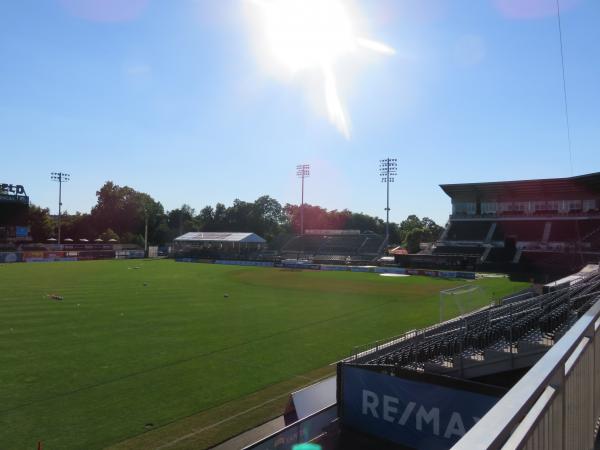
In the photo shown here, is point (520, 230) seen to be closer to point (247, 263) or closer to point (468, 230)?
point (468, 230)

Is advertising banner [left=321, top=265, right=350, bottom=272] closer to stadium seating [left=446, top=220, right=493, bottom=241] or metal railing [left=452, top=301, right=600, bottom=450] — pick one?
stadium seating [left=446, top=220, right=493, bottom=241]

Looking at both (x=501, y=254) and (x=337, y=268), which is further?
(x=337, y=268)

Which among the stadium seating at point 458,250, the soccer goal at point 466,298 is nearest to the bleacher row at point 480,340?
the soccer goal at point 466,298

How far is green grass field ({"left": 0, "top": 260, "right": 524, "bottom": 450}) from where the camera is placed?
42.0 feet

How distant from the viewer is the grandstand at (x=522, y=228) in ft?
189

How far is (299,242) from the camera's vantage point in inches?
3679

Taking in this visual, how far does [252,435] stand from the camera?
469 inches

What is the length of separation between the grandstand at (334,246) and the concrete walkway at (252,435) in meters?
62.4

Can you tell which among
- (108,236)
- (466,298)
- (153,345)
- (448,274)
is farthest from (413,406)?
(108,236)

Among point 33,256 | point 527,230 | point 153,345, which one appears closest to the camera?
point 153,345

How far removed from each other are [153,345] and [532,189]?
209ft

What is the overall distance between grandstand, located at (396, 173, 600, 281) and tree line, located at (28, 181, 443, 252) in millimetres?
19338

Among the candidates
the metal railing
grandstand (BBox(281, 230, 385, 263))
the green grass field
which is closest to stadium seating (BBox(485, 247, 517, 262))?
grandstand (BBox(281, 230, 385, 263))

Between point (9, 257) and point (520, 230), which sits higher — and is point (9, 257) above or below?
below
